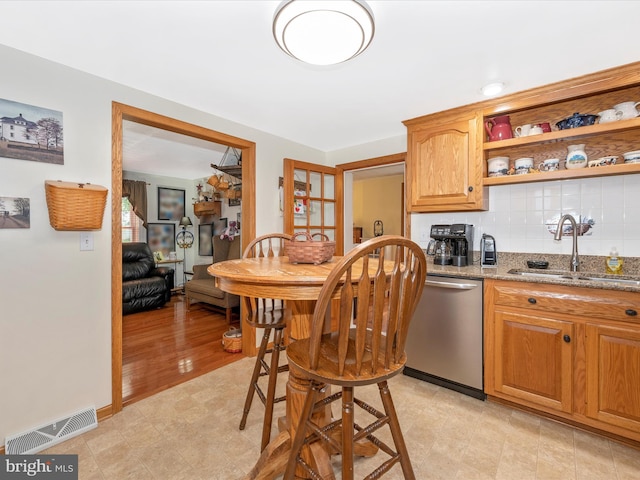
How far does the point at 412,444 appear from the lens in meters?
1.67

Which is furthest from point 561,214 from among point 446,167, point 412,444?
point 412,444

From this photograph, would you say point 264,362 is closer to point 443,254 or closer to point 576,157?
point 443,254

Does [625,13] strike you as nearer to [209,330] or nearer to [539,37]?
[539,37]

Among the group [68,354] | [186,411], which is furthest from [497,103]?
[68,354]

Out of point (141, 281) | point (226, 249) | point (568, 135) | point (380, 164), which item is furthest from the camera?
point (226, 249)

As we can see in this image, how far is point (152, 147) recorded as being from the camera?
3922 millimetres

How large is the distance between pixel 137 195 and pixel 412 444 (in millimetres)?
5527

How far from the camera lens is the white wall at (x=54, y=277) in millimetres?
1606

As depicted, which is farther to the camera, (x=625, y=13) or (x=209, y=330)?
(x=209, y=330)

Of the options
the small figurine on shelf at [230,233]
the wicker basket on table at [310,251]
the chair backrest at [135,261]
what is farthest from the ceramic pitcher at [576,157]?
the chair backrest at [135,261]

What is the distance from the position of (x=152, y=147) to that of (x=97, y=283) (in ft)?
8.63

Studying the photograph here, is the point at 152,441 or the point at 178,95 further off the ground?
the point at 178,95

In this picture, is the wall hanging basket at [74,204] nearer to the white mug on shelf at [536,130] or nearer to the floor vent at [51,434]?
the floor vent at [51,434]

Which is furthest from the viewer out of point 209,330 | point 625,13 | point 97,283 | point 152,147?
point 152,147
